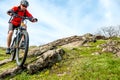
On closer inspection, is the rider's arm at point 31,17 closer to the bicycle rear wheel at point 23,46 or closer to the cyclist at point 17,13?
the cyclist at point 17,13

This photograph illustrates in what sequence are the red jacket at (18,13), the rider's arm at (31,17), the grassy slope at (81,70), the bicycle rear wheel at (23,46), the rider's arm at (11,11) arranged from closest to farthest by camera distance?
the grassy slope at (81,70)
the bicycle rear wheel at (23,46)
the rider's arm at (11,11)
the red jacket at (18,13)
the rider's arm at (31,17)

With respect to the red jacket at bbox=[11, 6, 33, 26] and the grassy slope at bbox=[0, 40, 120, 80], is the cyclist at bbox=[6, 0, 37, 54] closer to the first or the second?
the red jacket at bbox=[11, 6, 33, 26]

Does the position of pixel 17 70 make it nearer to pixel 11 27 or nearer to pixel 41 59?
pixel 41 59

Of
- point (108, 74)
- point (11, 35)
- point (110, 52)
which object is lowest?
point (108, 74)

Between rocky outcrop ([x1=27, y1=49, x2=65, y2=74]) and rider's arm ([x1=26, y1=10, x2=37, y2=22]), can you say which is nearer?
rocky outcrop ([x1=27, y1=49, x2=65, y2=74])

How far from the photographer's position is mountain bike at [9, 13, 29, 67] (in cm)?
1631

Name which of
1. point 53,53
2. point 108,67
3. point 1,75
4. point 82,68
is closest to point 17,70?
point 1,75

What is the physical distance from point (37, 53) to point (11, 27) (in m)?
3.23

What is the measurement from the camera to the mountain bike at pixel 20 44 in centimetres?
1631

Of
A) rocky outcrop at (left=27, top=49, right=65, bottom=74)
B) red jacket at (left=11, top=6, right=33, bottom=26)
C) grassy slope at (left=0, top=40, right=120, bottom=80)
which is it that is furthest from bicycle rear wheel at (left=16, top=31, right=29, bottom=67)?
red jacket at (left=11, top=6, right=33, bottom=26)

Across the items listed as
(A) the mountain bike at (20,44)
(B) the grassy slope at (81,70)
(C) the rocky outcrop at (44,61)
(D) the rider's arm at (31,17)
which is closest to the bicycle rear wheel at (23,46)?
(A) the mountain bike at (20,44)

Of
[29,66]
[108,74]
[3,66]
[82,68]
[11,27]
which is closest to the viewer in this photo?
[108,74]

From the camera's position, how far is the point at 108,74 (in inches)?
553

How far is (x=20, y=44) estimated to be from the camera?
17.2 meters
